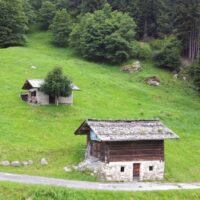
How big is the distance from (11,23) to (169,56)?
33.4m

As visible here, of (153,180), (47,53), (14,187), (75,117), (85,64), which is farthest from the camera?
(47,53)

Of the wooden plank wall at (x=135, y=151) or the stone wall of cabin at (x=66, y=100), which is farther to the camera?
the stone wall of cabin at (x=66, y=100)

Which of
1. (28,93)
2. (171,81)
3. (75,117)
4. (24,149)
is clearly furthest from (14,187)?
(171,81)

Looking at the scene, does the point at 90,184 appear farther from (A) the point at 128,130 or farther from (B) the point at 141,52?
(B) the point at 141,52

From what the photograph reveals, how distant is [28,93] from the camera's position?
7225 cm

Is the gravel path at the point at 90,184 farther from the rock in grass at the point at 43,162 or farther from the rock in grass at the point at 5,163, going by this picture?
the rock in grass at the point at 43,162

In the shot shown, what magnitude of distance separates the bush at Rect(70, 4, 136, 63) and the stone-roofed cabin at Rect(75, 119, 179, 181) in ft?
158

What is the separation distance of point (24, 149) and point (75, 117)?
14.4m

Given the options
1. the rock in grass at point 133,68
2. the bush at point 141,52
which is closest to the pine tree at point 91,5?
the bush at point 141,52

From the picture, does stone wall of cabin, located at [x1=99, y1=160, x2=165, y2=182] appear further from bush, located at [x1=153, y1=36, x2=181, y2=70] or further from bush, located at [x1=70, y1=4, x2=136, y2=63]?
bush, located at [x1=70, y1=4, x2=136, y2=63]

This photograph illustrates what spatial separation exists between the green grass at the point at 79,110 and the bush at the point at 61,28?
3028 mm

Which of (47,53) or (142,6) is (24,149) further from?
(142,6)

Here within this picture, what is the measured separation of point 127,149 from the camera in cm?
4906

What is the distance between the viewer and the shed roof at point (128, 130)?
47.9 meters
